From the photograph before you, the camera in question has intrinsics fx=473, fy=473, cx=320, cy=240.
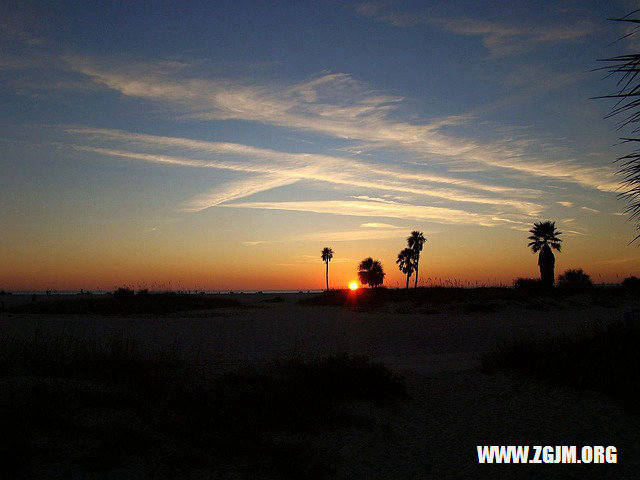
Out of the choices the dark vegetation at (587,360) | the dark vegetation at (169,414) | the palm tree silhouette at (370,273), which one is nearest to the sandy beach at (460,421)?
the dark vegetation at (587,360)

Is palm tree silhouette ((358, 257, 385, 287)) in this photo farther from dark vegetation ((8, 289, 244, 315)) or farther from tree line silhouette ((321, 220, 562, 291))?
dark vegetation ((8, 289, 244, 315))

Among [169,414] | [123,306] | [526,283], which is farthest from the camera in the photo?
[526,283]

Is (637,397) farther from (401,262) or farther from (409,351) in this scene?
(401,262)

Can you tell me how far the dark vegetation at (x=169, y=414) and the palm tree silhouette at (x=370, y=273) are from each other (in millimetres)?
80143

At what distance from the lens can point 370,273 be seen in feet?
295

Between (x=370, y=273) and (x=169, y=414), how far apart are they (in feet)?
275

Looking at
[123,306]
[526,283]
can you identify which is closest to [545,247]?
[526,283]

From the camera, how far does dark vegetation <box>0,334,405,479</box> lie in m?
5.45

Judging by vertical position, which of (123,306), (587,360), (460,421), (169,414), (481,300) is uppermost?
(481,300)

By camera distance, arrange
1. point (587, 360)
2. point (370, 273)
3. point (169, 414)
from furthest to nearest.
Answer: point (370, 273) → point (587, 360) → point (169, 414)

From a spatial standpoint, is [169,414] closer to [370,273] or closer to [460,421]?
[460,421]

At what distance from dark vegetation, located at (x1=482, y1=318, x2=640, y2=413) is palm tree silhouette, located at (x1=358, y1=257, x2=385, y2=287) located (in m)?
77.9

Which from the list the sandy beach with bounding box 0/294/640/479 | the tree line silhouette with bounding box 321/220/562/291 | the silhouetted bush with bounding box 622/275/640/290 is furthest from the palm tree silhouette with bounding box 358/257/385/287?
the sandy beach with bounding box 0/294/640/479

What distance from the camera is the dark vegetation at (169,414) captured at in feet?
17.9
